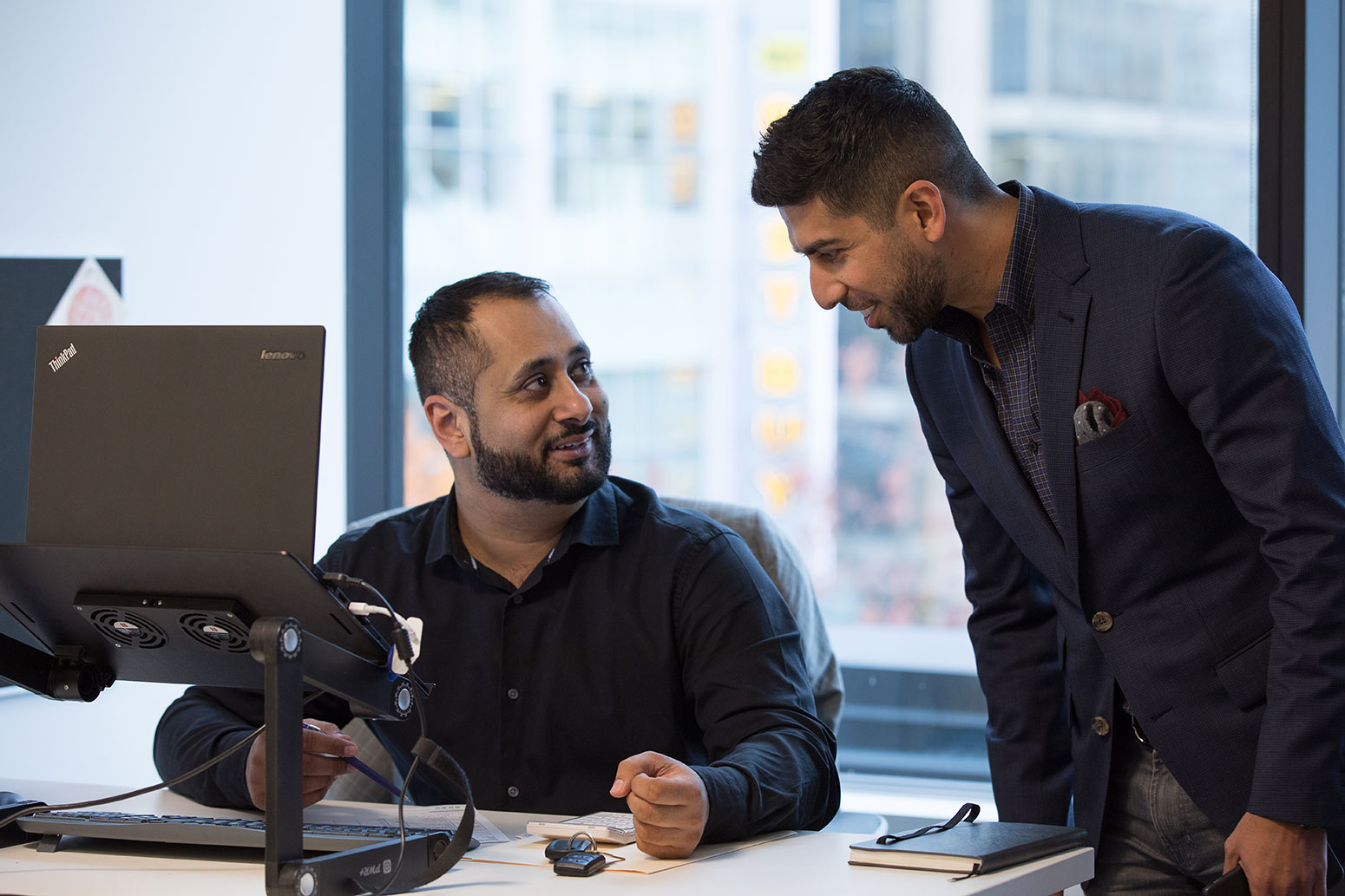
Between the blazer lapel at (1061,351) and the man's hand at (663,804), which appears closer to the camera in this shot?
the man's hand at (663,804)

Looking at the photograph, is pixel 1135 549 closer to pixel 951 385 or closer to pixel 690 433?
pixel 951 385

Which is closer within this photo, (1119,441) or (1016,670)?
(1119,441)

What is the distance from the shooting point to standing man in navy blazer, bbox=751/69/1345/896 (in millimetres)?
1409

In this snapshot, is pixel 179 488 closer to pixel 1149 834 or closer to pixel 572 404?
pixel 572 404

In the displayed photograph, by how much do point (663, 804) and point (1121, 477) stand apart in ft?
2.22

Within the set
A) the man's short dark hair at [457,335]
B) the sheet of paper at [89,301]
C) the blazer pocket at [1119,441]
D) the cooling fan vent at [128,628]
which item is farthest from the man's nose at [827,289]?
the sheet of paper at [89,301]

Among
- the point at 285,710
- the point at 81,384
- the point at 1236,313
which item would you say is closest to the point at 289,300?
the point at 81,384

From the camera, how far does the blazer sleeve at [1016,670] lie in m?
1.81

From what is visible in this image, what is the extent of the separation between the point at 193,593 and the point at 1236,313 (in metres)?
1.16

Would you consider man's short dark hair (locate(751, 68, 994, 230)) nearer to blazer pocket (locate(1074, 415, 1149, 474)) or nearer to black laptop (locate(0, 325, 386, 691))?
blazer pocket (locate(1074, 415, 1149, 474))

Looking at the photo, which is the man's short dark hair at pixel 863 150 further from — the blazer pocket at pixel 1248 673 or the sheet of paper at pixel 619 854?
the sheet of paper at pixel 619 854

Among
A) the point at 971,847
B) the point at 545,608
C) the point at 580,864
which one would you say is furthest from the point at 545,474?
the point at 971,847

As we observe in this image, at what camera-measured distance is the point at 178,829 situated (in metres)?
1.45

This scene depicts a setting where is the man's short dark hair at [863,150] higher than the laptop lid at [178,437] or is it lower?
higher
